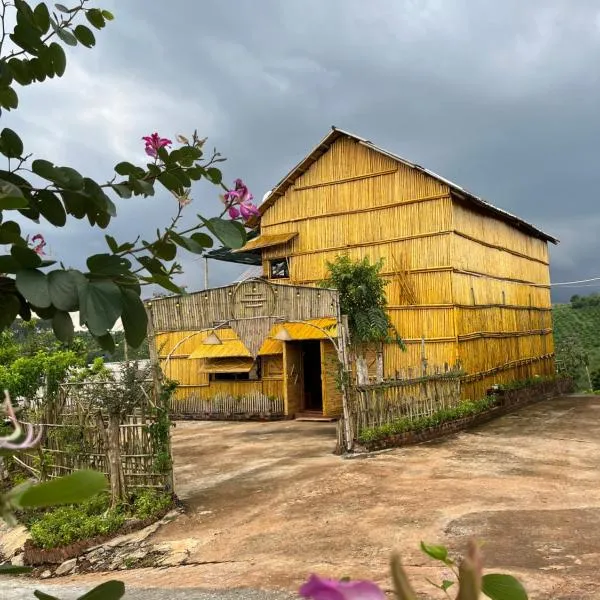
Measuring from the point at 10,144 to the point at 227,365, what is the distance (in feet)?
46.6

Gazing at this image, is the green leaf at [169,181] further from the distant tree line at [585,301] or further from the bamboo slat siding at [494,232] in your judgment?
the distant tree line at [585,301]

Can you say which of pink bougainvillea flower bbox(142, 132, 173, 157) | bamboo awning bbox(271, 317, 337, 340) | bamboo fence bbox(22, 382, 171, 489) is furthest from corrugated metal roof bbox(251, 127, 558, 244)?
pink bougainvillea flower bbox(142, 132, 173, 157)

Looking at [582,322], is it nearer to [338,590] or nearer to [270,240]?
[270,240]

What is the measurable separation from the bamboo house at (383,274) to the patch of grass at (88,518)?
16.9ft

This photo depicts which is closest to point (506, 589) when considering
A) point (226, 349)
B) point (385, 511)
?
point (385, 511)

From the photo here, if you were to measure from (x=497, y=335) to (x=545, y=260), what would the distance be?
21.5 ft

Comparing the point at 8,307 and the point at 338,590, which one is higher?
the point at 8,307

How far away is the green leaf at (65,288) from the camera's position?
0.90 metres

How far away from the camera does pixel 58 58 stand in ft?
4.41

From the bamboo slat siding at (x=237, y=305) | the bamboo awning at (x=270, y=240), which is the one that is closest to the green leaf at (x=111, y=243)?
the bamboo slat siding at (x=237, y=305)

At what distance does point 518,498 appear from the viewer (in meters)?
6.55

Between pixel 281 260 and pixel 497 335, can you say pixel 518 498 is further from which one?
pixel 281 260

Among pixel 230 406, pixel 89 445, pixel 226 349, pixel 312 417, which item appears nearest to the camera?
pixel 89 445

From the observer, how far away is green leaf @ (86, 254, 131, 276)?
39.5 inches
